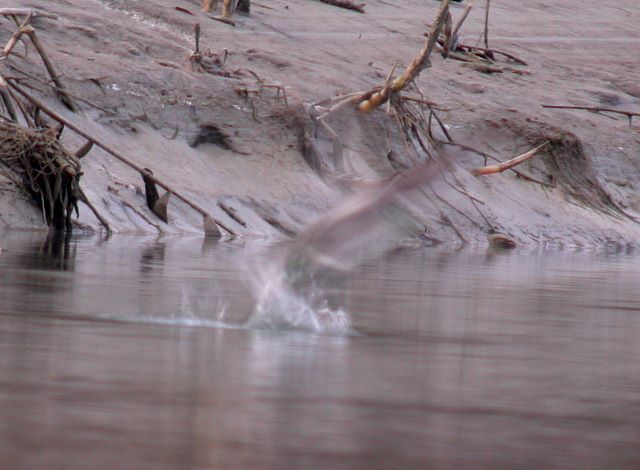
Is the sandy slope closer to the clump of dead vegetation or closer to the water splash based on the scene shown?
the clump of dead vegetation

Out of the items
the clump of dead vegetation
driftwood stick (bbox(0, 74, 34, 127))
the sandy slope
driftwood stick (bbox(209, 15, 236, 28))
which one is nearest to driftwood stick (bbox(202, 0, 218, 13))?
the sandy slope

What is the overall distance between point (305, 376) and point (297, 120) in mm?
12529

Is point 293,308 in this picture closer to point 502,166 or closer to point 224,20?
point 502,166

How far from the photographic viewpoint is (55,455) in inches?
103

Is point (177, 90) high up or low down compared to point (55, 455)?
up

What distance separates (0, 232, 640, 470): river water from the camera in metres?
2.82

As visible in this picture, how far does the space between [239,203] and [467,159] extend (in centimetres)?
485

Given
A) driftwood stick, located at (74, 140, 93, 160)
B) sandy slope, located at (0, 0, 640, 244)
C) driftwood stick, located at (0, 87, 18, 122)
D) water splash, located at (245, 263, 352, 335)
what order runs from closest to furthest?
water splash, located at (245, 263, 352, 335)
driftwood stick, located at (74, 140, 93, 160)
driftwood stick, located at (0, 87, 18, 122)
sandy slope, located at (0, 0, 640, 244)

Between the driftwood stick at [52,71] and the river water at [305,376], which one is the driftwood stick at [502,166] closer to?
the driftwood stick at [52,71]

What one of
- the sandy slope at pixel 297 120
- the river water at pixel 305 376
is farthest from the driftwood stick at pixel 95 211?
the river water at pixel 305 376

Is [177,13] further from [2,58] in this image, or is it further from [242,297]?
[242,297]

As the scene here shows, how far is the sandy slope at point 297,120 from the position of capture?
14422 millimetres

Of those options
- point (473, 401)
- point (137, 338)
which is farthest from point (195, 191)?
point (473, 401)

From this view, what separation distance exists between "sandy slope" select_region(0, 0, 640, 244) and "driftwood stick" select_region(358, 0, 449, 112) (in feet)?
1.93
